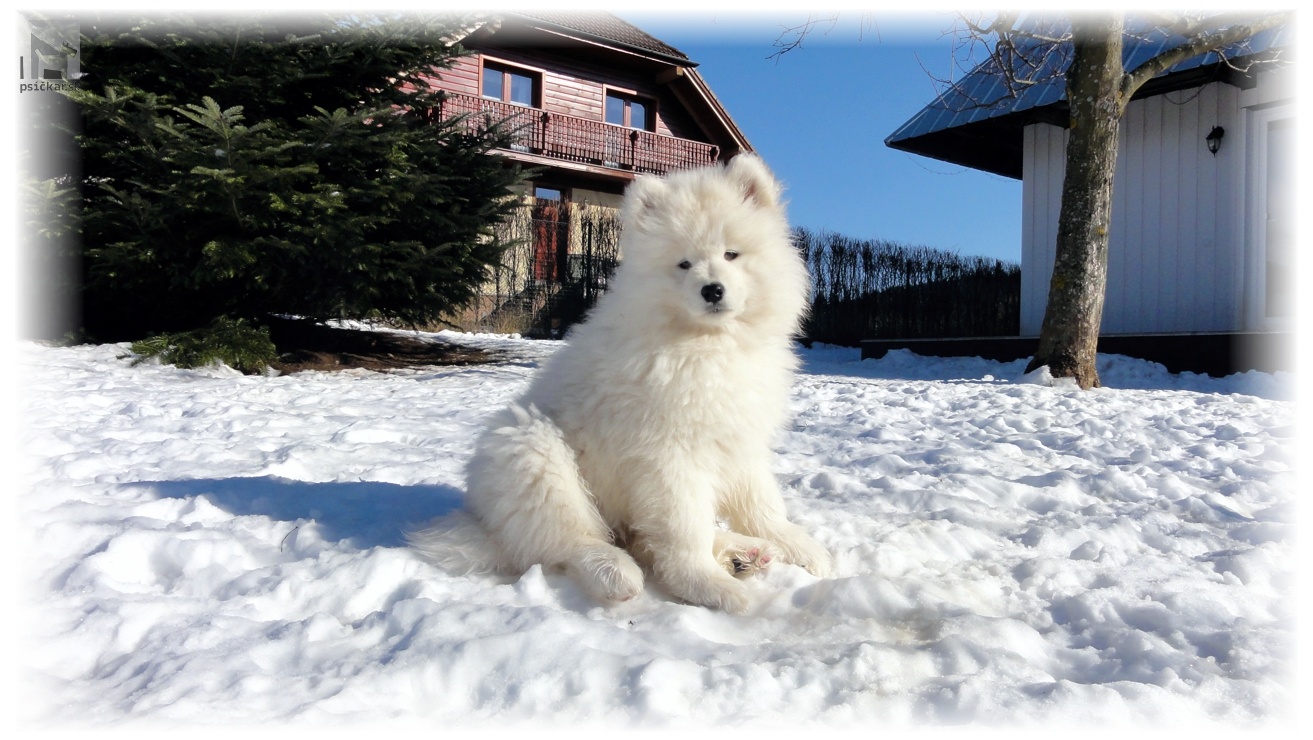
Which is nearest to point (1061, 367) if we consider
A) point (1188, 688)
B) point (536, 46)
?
point (1188, 688)

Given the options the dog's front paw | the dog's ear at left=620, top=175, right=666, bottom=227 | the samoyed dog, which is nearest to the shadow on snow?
the samoyed dog

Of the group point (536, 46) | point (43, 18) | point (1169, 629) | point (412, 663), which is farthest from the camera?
point (536, 46)

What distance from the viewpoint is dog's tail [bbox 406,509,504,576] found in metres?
2.33

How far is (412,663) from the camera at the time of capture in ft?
5.68

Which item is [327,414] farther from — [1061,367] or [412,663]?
[1061,367]

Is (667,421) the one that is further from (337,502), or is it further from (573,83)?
(573,83)

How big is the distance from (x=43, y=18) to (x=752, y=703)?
928cm

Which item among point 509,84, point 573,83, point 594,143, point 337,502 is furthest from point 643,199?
point 573,83

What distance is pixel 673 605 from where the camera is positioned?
6.98 feet

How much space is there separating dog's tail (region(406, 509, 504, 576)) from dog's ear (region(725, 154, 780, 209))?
4.72 feet

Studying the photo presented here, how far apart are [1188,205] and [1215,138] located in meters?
0.85

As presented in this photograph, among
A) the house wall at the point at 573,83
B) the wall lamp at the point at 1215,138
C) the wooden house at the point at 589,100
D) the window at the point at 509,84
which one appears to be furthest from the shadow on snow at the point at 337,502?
the window at the point at 509,84

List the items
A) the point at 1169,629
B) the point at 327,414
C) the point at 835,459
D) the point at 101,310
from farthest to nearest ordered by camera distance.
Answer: the point at 101,310 → the point at 327,414 → the point at 835,459 → the point at 1169,629
